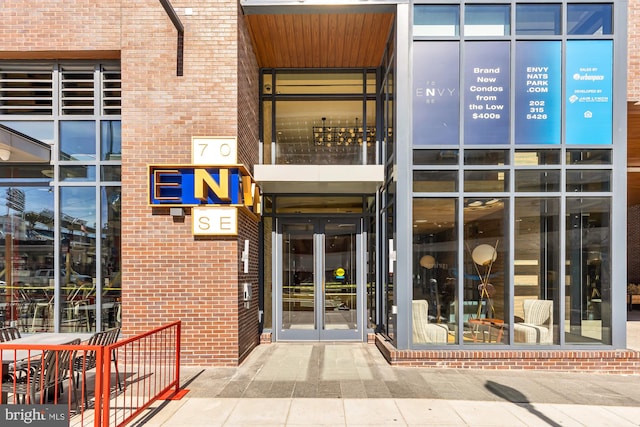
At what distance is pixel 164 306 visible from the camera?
7367mm

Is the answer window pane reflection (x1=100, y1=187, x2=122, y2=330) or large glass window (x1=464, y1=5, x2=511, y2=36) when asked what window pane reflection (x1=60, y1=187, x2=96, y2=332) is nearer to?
window pane reflection (x1=100, y1=187, x2=122, y2=330)

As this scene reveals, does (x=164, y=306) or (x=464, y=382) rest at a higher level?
(x=164, y=306)

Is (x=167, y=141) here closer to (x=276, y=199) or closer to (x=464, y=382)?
(x=276, y=199)

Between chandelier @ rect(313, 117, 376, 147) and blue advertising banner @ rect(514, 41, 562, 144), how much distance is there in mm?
3251

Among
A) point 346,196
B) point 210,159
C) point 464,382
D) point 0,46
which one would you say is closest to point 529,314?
point 464,382

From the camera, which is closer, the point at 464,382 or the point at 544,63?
the point at 464,382

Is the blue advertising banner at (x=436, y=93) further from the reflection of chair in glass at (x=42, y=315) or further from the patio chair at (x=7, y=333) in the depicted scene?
the reflection of chair in glass at (x=42, y=315)

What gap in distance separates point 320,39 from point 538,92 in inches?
175

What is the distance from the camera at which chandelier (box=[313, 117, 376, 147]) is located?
942 centimetres

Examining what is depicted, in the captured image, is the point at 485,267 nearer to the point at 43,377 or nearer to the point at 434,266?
the point at 434,266

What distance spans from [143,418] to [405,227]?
201 inches

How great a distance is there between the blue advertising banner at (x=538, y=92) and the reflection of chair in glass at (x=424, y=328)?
3544 mm

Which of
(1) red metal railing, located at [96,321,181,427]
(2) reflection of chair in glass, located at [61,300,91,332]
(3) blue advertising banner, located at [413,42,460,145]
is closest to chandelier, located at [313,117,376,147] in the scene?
(3) blue advertising banner, located at [413,42,460,145]

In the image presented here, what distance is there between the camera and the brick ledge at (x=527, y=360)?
7.27 meters
